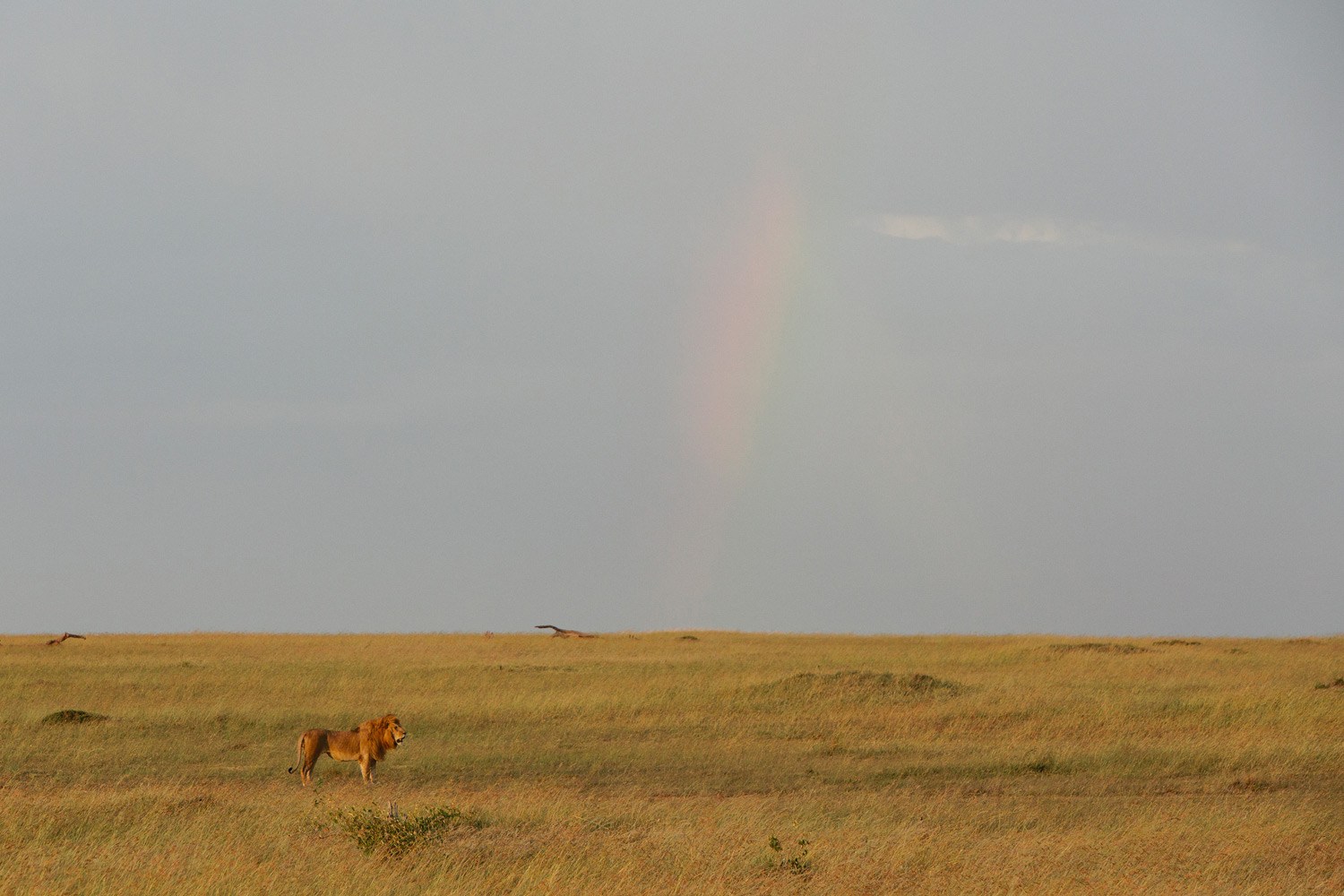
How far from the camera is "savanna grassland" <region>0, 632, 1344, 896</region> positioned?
31.3ft

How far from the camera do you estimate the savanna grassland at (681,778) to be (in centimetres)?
954

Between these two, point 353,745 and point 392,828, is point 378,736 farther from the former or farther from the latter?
point 392,828

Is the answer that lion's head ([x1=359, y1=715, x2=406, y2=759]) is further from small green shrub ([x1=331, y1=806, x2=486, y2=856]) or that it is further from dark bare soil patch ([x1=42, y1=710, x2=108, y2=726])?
dark bare soil patch ([x1=42, y1=710, x2=108, y2=726])

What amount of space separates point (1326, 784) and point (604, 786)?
1104 cm

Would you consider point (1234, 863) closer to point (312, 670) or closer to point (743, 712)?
point (743, 712)

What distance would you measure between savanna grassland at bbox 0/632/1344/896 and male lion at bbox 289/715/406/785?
0.42 meters

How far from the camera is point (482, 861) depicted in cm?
981

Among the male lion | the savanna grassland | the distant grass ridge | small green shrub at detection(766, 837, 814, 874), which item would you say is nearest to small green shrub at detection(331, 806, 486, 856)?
the savanna grassland

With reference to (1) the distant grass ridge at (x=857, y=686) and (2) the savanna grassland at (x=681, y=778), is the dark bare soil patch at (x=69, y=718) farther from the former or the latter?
(1) the distant grass ridge at (x=857, y=686)

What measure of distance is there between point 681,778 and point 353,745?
5.12 metres

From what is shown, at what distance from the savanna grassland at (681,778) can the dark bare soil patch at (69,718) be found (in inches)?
16.1

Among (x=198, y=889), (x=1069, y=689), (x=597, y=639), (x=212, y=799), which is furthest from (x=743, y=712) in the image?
(x=597, y=639)

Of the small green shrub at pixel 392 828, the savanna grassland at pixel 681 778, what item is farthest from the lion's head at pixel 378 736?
the small green shrub at pixel 392 828

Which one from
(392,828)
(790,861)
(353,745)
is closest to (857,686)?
(353,745)
